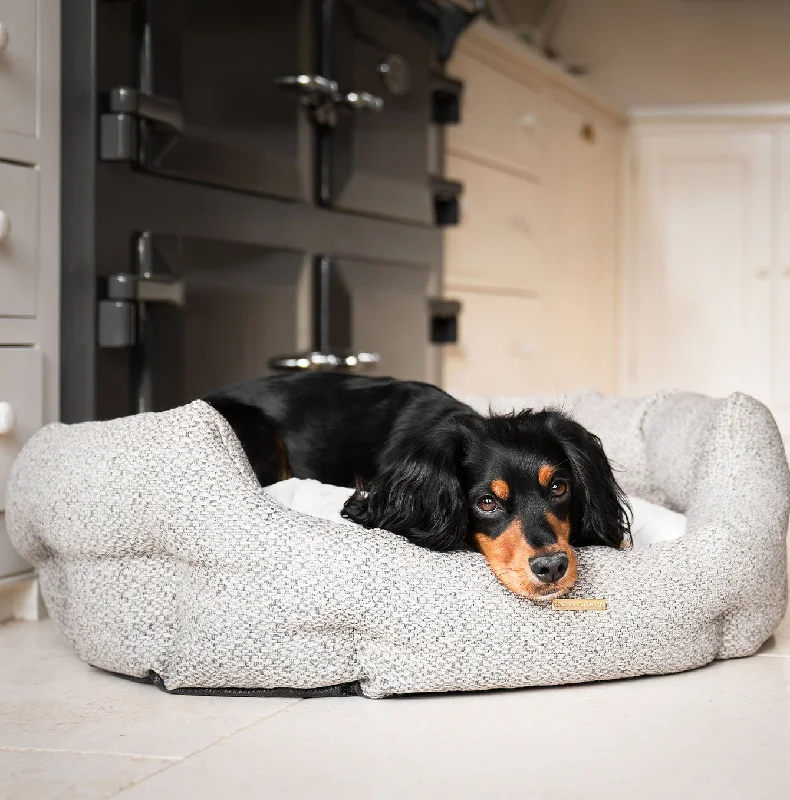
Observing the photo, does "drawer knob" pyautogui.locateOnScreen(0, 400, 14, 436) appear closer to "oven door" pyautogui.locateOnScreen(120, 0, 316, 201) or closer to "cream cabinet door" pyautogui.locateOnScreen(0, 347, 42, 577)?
"cream cabinet door" pyautogui.locateOnScreen(0, 347, 42, 577)

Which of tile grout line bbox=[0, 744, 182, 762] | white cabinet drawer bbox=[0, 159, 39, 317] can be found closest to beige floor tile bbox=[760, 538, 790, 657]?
tile grout line bbox=[0, 744, 182, 762]

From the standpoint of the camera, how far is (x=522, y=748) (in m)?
1.40

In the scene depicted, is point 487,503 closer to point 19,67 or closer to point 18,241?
point 18,241

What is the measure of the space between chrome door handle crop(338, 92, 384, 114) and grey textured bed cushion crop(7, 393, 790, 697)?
1326 mm

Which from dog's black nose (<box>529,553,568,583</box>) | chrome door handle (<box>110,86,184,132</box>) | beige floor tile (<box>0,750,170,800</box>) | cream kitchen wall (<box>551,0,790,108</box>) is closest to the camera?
beige floor tile (<box>0,750,170,800</box>)

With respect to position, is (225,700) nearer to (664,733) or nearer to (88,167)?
(664,733)

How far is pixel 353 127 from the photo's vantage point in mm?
2980

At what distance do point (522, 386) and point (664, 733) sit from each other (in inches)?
111

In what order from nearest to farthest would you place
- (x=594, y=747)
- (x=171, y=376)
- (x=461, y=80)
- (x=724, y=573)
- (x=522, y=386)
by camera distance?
(x=594, y=747) → (x=724, y=573) → (x=171, y=376) → (x=461, y=80) → (x=522, y=386)

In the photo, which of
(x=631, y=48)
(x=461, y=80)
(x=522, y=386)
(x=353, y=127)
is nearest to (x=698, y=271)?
(x=631, y=48)

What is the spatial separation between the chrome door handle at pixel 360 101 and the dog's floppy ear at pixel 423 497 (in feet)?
4.37

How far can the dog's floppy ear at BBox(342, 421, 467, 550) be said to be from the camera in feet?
5.61

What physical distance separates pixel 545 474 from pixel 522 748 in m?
0.45

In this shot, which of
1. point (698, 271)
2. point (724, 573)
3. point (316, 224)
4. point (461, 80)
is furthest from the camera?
point (698, 271)
